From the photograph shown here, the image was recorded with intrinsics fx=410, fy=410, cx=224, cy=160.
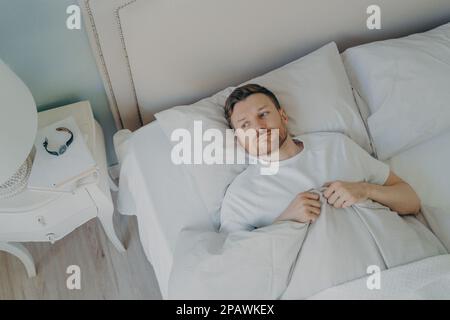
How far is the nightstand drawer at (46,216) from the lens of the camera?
3.52ft

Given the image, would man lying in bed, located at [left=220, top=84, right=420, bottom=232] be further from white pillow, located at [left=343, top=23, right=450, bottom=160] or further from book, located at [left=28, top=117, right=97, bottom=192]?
book, located at [left=28, top=117, right=97, bottom=192]

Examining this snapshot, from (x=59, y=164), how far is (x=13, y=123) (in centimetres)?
21

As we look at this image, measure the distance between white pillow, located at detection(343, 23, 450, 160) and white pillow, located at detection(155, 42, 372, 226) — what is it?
0.06m

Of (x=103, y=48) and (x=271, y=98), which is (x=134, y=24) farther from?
(x=271, y=98)

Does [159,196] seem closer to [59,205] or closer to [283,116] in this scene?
[59,205]

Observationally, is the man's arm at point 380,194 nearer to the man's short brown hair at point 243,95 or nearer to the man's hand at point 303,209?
the man's hand at point 303,209

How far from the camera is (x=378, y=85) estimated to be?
1.22m

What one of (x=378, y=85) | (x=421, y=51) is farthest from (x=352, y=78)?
(x=421, y=51)

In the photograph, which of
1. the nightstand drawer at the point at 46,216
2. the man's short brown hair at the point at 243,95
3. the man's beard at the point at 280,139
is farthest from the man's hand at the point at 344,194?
the nightstand drawer at the point at 46,216

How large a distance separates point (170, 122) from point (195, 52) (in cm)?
22

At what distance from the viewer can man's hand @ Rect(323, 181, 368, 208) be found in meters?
0.99

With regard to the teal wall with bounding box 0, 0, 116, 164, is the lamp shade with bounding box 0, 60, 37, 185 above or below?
below

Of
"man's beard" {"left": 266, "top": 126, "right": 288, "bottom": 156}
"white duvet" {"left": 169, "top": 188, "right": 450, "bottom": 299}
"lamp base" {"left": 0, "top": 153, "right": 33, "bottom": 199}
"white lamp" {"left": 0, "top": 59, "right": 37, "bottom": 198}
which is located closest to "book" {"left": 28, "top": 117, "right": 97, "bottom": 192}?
"lamp base" {"left": 0, "top": 153, "right": 33, "bottom": 199}


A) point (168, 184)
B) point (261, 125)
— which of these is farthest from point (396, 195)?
point (168, 184)
